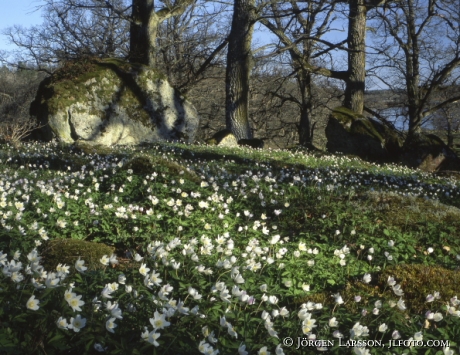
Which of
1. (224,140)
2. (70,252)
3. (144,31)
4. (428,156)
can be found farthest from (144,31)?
(70,252)

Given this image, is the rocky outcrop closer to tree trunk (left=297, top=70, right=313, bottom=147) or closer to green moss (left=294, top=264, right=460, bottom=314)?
tree trunk (left=297, top=70, right=313, bottom=147)

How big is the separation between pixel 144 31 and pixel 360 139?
9674 millimetres

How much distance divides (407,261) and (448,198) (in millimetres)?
4636

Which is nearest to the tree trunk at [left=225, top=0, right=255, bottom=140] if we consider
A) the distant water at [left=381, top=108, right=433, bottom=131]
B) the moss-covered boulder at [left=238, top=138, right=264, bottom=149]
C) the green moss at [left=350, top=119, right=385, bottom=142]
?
the moss-covered boulder at [left=238, top=138, right=264, bottom=149]

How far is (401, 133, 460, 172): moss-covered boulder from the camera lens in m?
19.6

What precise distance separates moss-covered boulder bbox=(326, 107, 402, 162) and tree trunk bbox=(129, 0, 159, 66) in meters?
7.90

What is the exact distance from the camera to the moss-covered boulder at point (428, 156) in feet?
64.4

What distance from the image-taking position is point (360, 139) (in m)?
20.2

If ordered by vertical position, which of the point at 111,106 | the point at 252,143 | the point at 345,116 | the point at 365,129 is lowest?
the point at 252,143

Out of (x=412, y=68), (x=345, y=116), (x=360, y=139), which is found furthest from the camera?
(x=412, y=68)

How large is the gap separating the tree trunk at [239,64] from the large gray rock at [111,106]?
2336 mm

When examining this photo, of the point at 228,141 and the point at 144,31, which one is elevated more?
the point at 144,31

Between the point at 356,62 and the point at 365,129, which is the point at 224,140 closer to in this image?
the point at 365,129

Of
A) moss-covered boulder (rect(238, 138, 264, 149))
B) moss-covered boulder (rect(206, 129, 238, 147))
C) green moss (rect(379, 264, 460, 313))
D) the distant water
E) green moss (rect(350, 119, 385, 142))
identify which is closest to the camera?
green moss (rect(379, 264, 460, 313))
